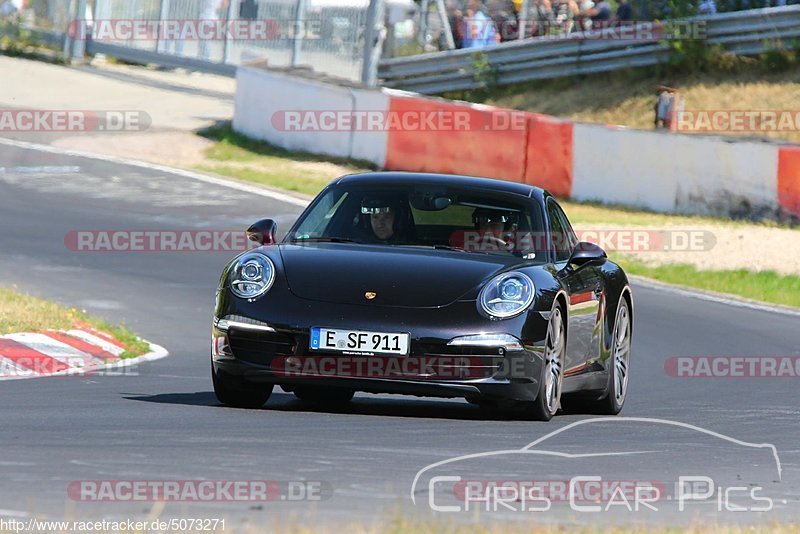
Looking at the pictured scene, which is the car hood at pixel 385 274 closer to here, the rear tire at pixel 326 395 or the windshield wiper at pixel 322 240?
the windshield wiper at pixel 322 240

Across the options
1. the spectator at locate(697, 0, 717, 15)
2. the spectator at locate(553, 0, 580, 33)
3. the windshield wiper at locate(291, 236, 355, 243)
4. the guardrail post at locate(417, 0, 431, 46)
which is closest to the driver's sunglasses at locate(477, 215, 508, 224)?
the windshield wiper at locate(291, 236, 355, 243)

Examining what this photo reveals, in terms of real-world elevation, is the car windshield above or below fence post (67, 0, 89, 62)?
above

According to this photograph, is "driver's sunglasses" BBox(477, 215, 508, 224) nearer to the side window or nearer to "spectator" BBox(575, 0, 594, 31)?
the side window

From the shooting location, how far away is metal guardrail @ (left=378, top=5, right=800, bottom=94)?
2781 centimetres

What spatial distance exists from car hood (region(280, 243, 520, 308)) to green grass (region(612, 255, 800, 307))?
961 cm

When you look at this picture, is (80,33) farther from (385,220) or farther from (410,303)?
(410,303)

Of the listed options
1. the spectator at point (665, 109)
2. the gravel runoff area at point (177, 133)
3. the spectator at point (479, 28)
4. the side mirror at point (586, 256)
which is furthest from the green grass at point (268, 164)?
the side mirror at point (586, 256)

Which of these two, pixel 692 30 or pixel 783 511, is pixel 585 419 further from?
pixel 692 30

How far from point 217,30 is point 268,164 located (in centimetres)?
723

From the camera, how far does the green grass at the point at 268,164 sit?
2366 cm

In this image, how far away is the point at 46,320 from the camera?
37.3ft

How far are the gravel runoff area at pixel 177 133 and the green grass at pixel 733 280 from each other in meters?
0.29

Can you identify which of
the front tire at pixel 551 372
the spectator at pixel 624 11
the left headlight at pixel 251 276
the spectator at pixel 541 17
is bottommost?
the front tire at pixel 551 372

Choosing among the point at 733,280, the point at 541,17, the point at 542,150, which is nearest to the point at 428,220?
the point at 733,280
